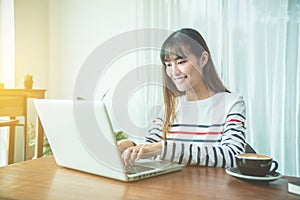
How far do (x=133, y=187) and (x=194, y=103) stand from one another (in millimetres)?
724

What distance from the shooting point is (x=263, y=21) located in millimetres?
2504

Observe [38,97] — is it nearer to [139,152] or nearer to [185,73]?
[185,73]

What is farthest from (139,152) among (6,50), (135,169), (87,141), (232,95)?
(6,50)

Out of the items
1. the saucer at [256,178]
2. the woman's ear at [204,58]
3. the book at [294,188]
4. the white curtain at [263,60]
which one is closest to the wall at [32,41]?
the white curtain at [263,60]

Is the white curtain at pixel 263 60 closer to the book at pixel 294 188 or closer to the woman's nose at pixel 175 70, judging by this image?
the woman's nose at pixel 175 70

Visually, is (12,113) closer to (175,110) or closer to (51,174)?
(175,110)

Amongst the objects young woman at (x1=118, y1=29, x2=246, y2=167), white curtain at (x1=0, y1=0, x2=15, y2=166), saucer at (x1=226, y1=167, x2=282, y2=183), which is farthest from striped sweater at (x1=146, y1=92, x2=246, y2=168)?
white curtain at (x1=0, y1=0, x2=15, y2=166)

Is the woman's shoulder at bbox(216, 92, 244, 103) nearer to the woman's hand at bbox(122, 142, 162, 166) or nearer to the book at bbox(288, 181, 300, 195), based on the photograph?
the woman's hand at bbox(122, 142, 162, 166)

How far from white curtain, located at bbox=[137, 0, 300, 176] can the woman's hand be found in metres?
1.68

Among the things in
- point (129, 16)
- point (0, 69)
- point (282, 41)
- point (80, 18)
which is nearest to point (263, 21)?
point (282, 41)

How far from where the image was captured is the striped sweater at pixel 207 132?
1.05 metres

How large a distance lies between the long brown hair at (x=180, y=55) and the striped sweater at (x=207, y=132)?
32mm

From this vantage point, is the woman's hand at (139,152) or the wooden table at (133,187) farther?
the woman's hand at (139,152)

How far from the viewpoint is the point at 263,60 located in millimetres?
2514
